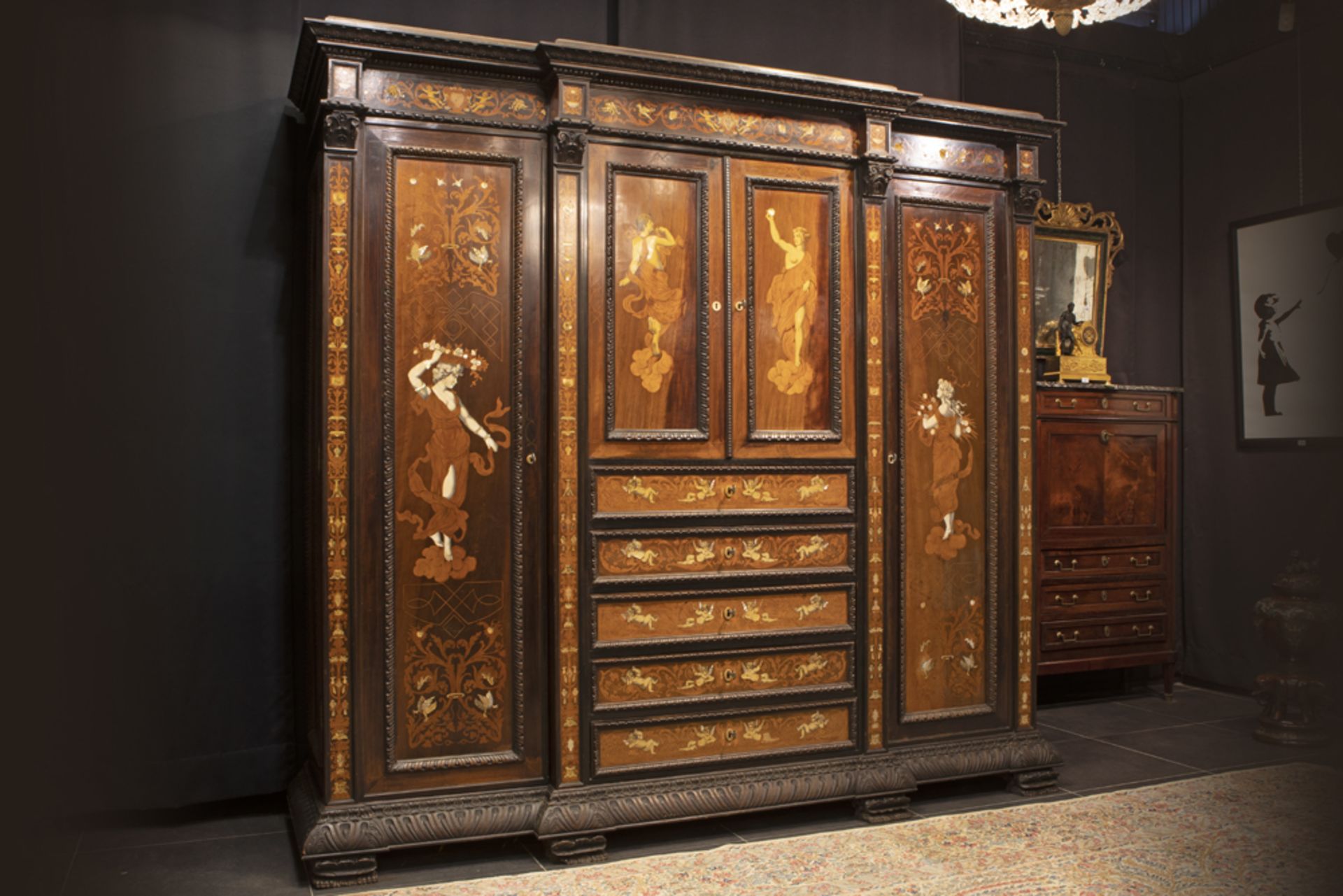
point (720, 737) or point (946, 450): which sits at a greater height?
point (946, 450)

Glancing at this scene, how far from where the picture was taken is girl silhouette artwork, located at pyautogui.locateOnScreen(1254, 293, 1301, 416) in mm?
4605

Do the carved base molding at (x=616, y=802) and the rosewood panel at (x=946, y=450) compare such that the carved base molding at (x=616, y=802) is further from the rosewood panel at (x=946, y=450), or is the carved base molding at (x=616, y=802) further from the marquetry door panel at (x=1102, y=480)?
the marquetry door panel at (x=1102, y=480)

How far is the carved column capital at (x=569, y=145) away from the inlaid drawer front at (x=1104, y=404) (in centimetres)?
250

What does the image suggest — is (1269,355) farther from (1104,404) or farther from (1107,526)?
(1107,526)

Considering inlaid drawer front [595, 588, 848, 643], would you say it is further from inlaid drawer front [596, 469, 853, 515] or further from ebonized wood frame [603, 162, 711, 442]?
ebonized wood frame [603, 162, 711, 442]

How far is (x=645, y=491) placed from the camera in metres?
3.19

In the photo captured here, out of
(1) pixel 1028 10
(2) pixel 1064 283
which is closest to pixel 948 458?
(1) pixel 1028 10

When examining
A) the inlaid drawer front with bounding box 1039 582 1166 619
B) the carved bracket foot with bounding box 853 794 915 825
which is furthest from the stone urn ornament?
the carved bracket foot with bounding box 853 794 915 825

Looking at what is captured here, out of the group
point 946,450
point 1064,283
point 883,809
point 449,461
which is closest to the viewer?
point 449,461

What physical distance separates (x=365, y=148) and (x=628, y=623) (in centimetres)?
161

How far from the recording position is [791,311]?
3.37 metres

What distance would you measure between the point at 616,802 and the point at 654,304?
153cm

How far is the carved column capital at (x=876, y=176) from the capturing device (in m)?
3.44

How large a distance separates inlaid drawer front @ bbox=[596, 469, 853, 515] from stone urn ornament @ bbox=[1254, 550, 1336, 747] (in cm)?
208
